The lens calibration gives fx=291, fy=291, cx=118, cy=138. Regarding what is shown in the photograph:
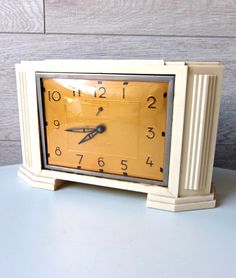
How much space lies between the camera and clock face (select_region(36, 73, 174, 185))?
0.52 metres

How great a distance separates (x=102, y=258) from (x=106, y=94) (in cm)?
28

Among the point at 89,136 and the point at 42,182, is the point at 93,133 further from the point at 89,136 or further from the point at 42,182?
the point at 42,182

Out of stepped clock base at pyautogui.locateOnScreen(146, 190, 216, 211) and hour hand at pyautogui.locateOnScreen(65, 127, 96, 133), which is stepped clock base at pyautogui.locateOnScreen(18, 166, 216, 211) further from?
hour hand at pyautogui.locateOnScreen(65, 127, 96, 133)

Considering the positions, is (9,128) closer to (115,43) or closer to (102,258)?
(115,43)

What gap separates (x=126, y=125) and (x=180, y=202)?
17 cm

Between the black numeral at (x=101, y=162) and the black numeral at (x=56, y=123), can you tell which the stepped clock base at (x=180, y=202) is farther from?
the black numeral at (x=56, y=123)

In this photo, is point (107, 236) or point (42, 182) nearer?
point (107, 236)

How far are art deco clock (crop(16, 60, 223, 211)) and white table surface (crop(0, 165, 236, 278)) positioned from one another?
0.12 ft

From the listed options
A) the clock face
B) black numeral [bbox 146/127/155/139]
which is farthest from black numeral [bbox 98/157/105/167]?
black numeral [bbox 146/127/155/139]

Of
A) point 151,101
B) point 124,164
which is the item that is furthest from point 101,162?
point 151,101

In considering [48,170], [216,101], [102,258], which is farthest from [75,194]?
[216,101]

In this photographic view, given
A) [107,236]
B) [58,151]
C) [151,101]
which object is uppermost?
[151,101]

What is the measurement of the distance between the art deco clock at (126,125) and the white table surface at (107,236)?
1.4 inches

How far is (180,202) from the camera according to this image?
54 centimetres
